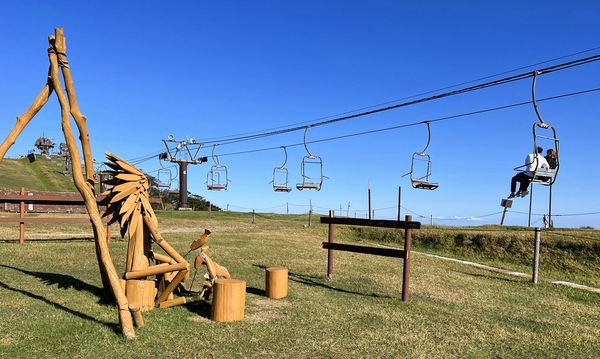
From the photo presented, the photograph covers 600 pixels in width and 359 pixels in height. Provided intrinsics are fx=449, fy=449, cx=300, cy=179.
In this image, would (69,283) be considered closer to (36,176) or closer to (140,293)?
(140,293)

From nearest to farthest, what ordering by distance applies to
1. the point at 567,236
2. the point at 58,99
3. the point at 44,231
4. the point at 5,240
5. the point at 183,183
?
the point at 58,99 → the point at 5,240 → the point at 44,231 → the point at 567,236 → the point at 183,183

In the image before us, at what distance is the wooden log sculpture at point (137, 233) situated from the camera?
703 cm

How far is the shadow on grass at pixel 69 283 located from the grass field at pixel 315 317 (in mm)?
18

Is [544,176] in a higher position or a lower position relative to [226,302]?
higher

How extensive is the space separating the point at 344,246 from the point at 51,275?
6473 millimetres

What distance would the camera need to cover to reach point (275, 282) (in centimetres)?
868

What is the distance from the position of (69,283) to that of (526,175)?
10.7 meters

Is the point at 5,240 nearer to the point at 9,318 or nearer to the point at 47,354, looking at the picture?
the point at 9,318

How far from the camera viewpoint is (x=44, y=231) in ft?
59.9

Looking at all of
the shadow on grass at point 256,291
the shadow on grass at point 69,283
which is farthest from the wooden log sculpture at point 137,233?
the shadow on grass at point 256,291

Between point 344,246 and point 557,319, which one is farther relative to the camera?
point 344,246

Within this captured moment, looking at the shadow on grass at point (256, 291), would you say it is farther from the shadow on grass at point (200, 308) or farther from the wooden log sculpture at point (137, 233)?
the wooden log sculpture at point (137, 233)

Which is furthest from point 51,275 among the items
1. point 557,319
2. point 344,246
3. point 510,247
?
point 510,247

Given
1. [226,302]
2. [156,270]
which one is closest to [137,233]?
[156,270]
